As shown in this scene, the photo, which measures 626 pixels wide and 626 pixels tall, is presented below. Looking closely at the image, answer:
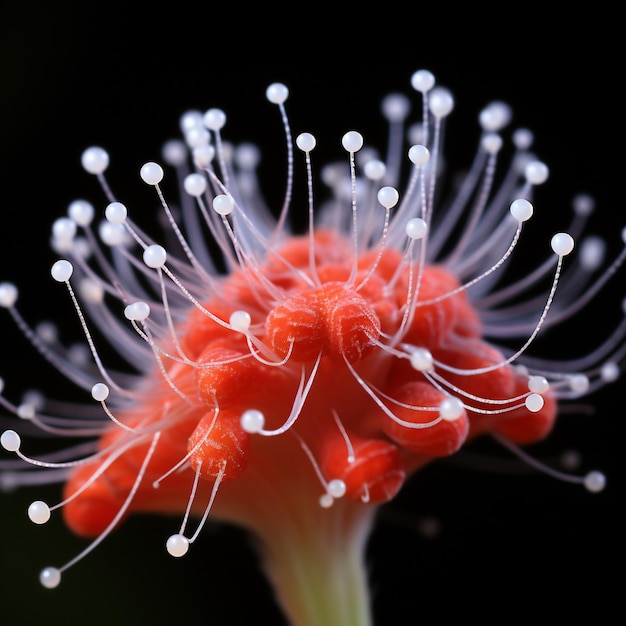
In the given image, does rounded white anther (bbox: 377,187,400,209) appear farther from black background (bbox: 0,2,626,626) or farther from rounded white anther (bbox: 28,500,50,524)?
black background (bbox: 0,2,626,626)

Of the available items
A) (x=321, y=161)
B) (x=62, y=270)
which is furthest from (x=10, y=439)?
(x=321, y=161)

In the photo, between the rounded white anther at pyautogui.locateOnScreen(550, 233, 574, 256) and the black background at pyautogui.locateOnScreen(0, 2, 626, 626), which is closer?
the rounded white anther at pyautogui.locateOnScreen(550, 233, 574, 256)

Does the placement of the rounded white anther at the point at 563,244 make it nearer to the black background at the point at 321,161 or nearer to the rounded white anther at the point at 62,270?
the rounded white anther at the point at 62,270

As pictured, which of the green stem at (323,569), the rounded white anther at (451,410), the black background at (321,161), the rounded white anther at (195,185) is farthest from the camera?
the black background at (321,161)

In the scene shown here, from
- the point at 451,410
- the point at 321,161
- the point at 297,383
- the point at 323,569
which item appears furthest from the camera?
the point at 321,161

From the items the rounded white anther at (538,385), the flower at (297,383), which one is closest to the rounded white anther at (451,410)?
the flower at (297,383)

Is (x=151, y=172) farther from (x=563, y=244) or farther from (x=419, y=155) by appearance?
(x=563, y=244)

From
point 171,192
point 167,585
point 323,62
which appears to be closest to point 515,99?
point 323,62

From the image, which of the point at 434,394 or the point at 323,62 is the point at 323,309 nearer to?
the point at 434,394

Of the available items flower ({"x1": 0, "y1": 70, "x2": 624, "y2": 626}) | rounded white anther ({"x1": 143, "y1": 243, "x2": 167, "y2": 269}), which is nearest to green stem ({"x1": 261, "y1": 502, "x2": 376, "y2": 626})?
flower ({"x1": 0, "y1": 70, "x2": 624, "y2": 626})
